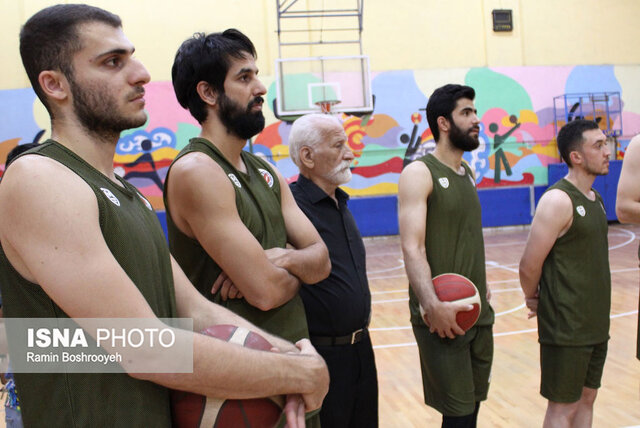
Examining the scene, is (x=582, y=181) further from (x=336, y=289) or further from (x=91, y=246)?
(x=91, y=246)

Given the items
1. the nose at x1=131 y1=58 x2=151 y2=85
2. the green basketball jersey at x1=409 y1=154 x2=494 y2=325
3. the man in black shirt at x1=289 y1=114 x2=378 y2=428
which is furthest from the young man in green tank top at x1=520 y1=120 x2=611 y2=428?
the nose at x1=131 y1=58 x2=151 y2=85

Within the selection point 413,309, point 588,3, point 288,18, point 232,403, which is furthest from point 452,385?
point 588,3

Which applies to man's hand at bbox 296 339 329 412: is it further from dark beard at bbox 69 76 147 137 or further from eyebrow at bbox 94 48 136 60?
eyebrow at bbox 94 48 136 60

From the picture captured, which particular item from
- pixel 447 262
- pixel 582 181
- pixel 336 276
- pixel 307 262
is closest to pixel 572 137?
pixel 582 181

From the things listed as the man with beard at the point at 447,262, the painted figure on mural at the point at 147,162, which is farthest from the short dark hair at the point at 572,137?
the painted figure on mural at the point at 147,162

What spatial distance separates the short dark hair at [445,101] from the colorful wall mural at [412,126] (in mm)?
10116

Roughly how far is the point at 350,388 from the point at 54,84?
6.21ft

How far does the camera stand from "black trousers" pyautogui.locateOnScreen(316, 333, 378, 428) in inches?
106

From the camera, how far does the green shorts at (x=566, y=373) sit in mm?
3133

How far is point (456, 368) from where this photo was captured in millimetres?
2973

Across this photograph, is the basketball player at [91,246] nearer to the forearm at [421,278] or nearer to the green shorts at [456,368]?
the forearm at [421,278]

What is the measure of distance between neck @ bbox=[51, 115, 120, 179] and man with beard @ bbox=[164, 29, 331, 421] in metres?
0.53

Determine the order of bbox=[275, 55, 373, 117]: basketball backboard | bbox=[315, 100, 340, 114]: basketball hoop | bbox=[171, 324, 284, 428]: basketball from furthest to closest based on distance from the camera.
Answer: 1. bbox=[275, 55, 373, 117]: basketball backboard
2. bbox=[315, 100, 340, 114]: basketball hoop
3. bbox=[171, 324, 284, 428]: basketball

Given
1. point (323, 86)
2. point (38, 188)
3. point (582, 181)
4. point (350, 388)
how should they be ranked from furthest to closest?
point (323, 86)
point (582, 181)
point (350, 388)
point (38, 188)
